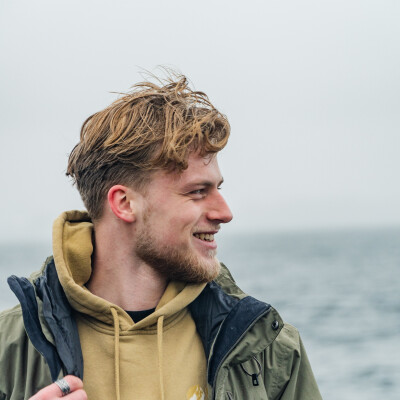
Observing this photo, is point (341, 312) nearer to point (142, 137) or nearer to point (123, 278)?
point (123, 278)

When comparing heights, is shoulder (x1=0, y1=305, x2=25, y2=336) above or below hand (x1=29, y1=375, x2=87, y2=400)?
above

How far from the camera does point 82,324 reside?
273 cm

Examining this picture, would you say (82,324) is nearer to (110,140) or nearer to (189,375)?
(189,375)

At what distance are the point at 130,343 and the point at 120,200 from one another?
2.08 feet

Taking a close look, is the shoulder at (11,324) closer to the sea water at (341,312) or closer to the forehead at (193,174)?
the forehead at (193,174)

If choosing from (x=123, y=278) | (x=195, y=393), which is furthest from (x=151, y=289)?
(x=195, y=393)

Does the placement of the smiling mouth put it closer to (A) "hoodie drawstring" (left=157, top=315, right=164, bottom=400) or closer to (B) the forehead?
(B) the forehead

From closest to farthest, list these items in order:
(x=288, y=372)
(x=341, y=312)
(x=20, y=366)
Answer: (x=20, y=366)
(x=288, y=372)
(x=341, y=312)

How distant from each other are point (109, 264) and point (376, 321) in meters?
19.9

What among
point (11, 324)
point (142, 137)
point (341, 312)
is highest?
point (142, 137)

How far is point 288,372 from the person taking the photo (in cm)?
275

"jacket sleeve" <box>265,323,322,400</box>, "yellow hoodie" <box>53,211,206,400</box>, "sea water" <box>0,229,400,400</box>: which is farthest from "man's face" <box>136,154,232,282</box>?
"sea water" <box>0,229,400,400</box>

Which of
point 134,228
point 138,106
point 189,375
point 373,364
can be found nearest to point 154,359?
point 189,375

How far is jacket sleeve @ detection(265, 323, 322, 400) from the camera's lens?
2732mm
